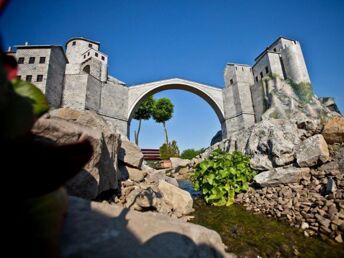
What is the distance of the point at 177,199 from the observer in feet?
17.0

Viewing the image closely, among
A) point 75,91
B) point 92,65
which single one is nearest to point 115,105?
point 75,91

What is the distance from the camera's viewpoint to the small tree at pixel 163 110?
111ft

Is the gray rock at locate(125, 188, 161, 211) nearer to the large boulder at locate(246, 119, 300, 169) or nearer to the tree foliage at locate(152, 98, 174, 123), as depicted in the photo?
the large boulder at locate(246, 119, 300, 169)

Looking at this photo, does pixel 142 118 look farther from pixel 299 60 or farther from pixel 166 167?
pixel 299 60

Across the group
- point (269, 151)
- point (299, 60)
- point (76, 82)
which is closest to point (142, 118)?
point (76, 82)

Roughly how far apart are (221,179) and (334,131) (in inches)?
149

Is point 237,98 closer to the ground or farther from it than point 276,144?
farther from it

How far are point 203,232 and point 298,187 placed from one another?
13.8 ft

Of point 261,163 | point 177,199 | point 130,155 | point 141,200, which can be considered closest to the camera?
point 141,200

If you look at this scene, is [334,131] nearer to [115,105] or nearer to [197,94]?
[115,105]

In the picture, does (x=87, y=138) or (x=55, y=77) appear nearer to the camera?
(x=87, y=138)

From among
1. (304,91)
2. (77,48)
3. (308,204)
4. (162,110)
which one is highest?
(77,48)

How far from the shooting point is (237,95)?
22891 mm

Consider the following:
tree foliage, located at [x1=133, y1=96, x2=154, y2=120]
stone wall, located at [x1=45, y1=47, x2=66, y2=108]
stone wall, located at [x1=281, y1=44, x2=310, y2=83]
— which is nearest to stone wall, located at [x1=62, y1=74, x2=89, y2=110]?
stone wall, located at [x1=45, y1=47, x2=66, y2=108]
